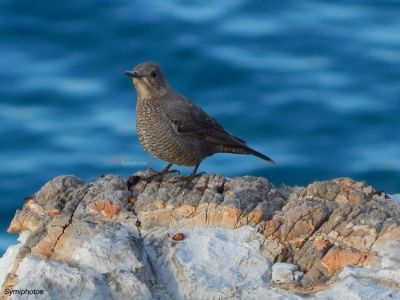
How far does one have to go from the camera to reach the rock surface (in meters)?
5.64

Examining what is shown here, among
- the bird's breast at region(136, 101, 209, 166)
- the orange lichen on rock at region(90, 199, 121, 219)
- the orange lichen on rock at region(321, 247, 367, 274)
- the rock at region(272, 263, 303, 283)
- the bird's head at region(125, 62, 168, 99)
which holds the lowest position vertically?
the rock at region(272, 263, 303, 283)

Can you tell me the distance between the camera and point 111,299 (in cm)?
559

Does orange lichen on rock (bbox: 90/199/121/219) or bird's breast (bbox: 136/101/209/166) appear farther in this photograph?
bird's breast (bbox: 136/101/209/166)

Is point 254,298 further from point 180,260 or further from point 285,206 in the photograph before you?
point 285,206

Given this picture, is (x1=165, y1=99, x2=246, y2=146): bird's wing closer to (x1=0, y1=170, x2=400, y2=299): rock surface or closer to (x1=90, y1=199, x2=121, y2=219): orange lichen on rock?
(x1=0, y1=170, x2=400, y2=299): rock surface

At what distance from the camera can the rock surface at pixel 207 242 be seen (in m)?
5.64

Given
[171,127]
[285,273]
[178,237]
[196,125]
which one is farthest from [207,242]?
[196,125]

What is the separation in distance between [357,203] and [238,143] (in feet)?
7.02

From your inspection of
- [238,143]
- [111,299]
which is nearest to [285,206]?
[111,299]

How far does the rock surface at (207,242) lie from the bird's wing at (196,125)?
1.64 m

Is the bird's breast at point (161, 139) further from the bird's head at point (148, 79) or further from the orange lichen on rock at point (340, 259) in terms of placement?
A: the orange lichen on rock at point (340, 259)

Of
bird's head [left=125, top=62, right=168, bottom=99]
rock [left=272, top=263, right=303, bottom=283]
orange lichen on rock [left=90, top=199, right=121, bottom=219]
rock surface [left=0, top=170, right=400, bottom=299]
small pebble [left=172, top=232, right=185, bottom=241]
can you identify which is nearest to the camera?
rock surface [left=0, top=170, right=400, bottom=299]

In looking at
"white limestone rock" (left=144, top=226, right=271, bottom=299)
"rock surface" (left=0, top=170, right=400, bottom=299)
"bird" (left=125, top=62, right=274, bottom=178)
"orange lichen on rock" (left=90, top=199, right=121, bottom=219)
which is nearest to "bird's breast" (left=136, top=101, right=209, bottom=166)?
"bird" (left=125, top=62, right=274, bottom=178)

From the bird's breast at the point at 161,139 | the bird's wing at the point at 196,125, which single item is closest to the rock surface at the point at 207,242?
the bird's breast at the point at 161,139
